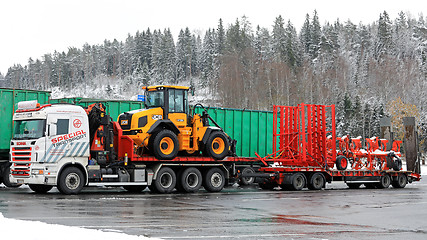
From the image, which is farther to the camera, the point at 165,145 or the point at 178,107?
the point at 178,107

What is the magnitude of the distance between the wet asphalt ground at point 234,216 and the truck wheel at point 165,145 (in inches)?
124

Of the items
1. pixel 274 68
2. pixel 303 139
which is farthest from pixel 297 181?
pixel 274 68

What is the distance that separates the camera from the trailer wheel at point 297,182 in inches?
901

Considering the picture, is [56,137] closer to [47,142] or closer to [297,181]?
[47,142]

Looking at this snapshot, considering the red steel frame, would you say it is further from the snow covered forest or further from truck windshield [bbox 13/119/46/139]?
the snow covered forest

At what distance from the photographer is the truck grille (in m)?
17.9

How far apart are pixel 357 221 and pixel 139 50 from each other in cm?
12932

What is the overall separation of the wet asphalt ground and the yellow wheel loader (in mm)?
3565

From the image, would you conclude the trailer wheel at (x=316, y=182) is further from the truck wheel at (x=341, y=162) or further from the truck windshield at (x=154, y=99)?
the truck windshield at (x=154, y=99)

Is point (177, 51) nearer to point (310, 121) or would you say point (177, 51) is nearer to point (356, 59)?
point (356, 59)

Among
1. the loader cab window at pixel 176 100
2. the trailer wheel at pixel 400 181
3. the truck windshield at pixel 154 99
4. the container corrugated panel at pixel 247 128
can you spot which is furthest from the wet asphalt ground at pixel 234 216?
the trailer wheel at pixel 400 181

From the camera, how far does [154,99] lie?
20969 mm

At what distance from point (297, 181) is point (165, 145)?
6.34 m

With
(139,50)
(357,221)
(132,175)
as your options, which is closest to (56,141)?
(132,175)
